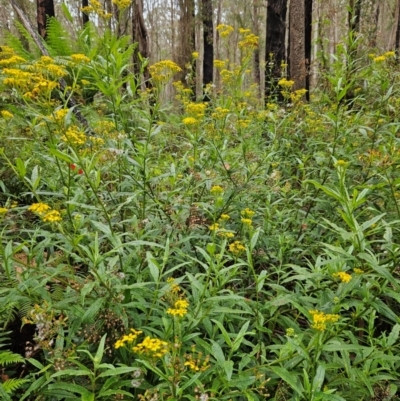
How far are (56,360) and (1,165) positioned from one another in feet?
7.38

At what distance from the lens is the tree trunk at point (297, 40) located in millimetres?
5711

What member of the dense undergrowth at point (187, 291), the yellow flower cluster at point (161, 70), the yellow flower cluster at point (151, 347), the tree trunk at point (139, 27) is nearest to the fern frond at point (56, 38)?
the tree trunk at point (139, 27)

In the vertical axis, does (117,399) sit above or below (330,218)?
below

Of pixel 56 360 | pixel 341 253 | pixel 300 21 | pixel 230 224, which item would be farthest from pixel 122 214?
pixel 300 21

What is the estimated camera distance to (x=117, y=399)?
1346mm

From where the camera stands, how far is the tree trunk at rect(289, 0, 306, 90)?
5.71m

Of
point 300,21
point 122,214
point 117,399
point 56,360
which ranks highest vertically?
point 300,21

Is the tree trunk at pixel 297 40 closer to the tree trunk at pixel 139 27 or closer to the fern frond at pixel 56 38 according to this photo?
the tree trunk at pixel 139 27

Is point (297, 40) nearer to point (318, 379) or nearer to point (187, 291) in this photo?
point (187, 291)

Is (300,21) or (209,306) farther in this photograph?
(300,21)

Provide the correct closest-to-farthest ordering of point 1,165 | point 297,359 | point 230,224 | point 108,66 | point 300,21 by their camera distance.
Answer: point 297,359 → point 108,66 → point 230,224 → point 1,165 → point 300,21

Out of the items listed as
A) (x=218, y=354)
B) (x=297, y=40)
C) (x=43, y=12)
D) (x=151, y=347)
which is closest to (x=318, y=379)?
(x=218, y=354)

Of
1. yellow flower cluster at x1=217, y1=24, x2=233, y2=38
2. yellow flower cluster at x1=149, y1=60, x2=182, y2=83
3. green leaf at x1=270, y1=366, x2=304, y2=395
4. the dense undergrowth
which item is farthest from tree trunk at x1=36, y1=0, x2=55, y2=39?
green leaf at x1=270, y1=366, x2=304, y2=395

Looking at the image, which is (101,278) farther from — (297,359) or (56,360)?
(297,359)
